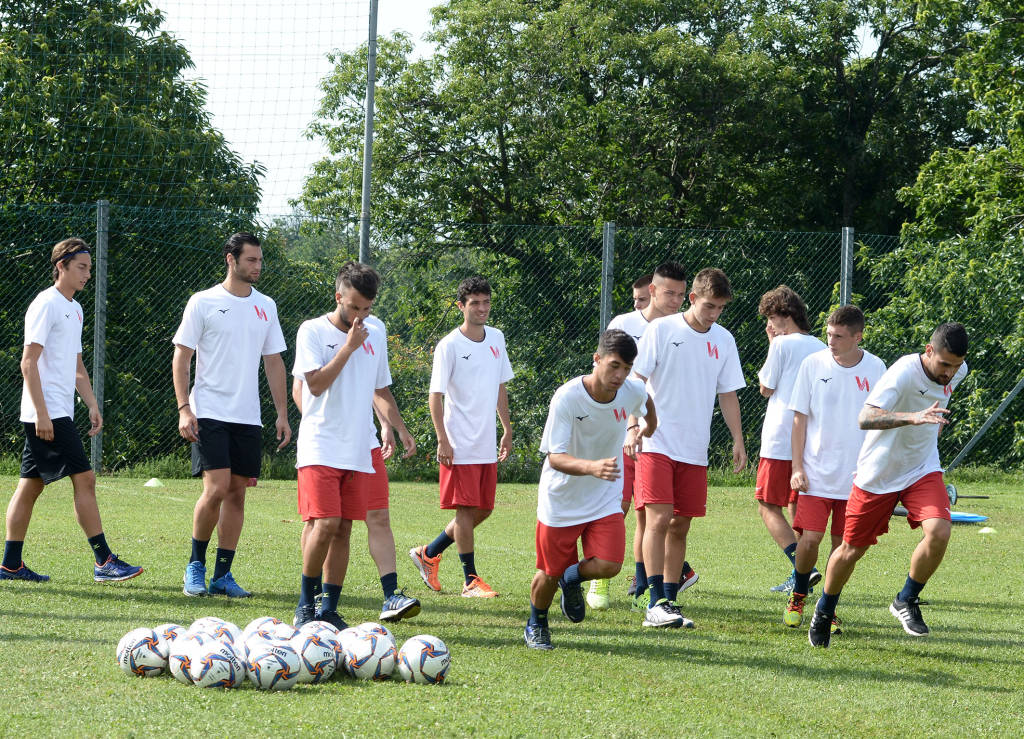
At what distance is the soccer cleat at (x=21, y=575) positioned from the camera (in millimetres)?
7148

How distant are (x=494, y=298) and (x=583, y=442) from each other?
362 inches

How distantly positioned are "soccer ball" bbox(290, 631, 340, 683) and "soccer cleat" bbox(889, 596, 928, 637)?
331cm

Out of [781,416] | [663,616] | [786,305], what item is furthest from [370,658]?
[786,305]

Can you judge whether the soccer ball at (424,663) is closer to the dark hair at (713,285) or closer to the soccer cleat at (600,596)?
the soccer cleat at (600,596)

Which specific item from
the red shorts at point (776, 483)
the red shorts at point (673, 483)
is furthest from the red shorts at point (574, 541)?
the red shorts at point (776, 483)

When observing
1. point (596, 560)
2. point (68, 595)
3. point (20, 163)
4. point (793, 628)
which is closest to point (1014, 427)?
point (793, 628)

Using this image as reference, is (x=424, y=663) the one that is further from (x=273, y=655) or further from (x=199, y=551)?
(x=199, y=551)

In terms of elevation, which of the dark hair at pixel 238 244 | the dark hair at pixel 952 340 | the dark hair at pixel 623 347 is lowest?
the dark hair at pixel 623 347

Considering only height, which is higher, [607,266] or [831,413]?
[607,266]

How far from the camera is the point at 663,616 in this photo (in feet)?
21.1

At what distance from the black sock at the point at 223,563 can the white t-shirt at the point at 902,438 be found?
373 cm

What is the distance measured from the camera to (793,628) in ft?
21.6

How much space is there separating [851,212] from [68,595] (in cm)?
2093

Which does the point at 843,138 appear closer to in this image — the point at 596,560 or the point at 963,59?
the point at 963,59
